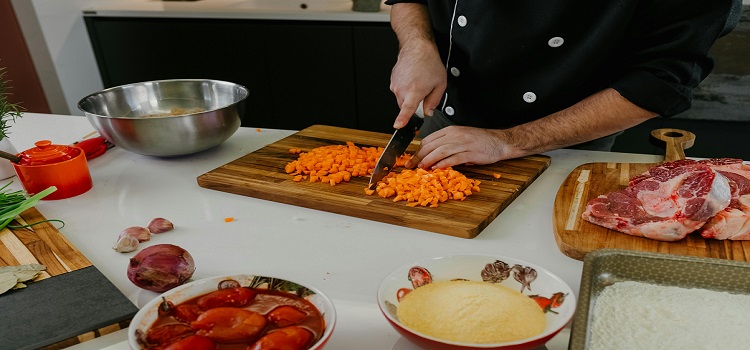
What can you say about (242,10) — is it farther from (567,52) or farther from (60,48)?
(567,52)

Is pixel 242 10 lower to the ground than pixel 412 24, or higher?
lower

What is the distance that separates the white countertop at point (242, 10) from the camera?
3.48 m

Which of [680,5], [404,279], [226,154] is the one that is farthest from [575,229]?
[226,154]

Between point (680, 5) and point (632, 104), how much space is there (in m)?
0.26

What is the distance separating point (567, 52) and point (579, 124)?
8.5 inches

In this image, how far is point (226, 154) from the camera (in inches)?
68.7

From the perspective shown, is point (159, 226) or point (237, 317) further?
point (159, 226)

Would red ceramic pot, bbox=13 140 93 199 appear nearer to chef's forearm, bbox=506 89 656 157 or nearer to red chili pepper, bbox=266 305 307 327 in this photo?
red chili pepper, bbox=266 305 307 327

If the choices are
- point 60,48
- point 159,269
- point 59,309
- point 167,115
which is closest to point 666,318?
point 159,269

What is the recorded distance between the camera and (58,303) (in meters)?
0.98

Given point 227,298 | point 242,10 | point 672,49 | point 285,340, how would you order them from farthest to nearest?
1. point 242,10
2. point 672,49
3. point 227,298
4. point 285,340

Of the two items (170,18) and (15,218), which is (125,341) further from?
(170,18)

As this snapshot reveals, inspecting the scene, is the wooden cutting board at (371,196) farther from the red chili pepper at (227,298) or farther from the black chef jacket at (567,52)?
the red chili pepper at (227,298)

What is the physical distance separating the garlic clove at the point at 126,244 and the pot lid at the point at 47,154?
1.37 feet
